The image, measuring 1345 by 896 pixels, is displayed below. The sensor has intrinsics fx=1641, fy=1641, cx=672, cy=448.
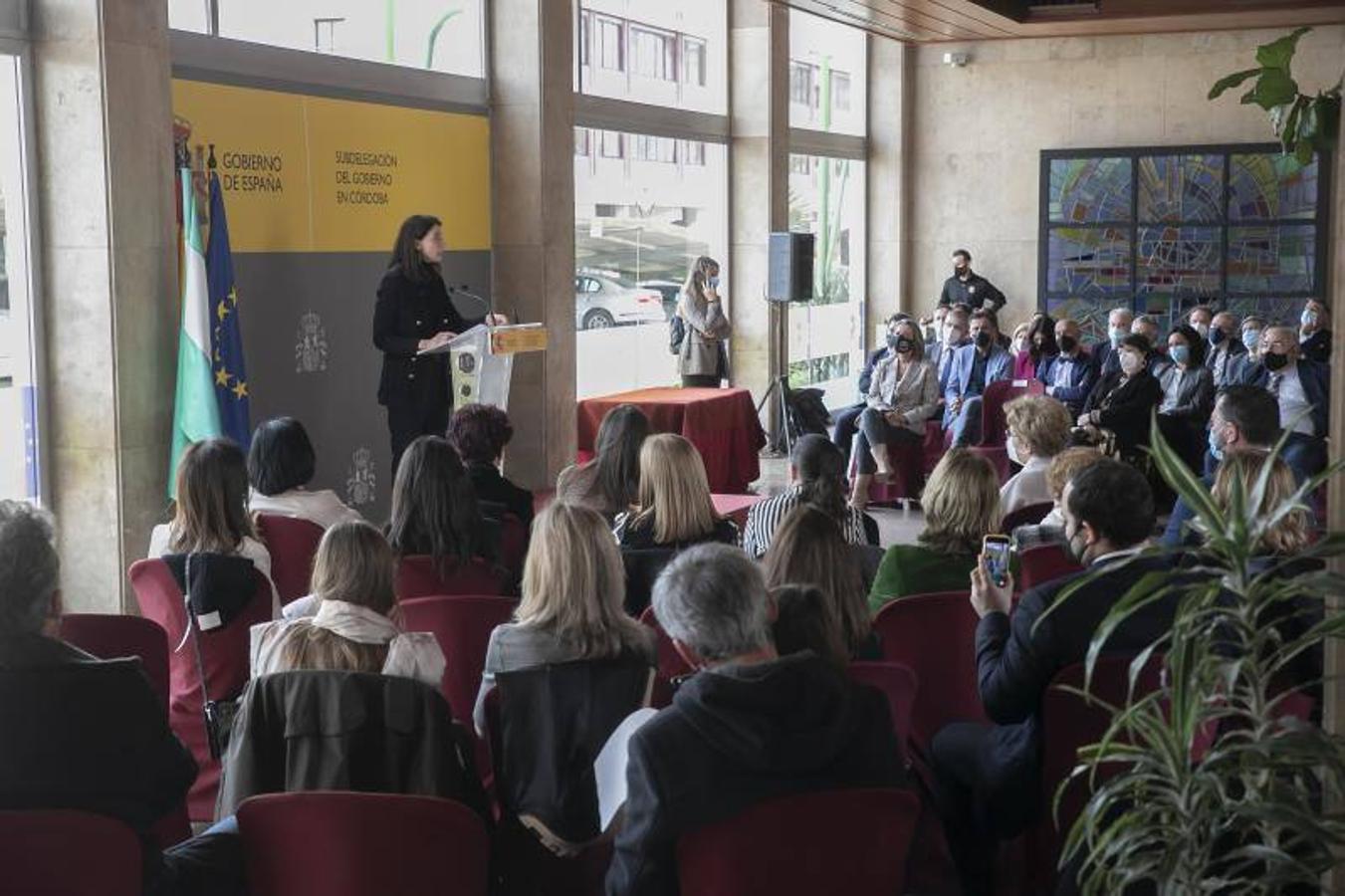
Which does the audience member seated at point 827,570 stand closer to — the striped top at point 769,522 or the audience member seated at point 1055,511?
the audience member seated at point 1055,511

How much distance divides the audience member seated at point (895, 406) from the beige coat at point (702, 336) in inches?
73.2

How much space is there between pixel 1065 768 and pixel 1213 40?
50.7 ft

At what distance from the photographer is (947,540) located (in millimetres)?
5141

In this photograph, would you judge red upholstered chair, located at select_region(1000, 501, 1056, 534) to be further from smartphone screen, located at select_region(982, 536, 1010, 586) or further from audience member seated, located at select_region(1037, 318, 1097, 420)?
audience member seated, located at select_region(1037, 318, 1097, 420)

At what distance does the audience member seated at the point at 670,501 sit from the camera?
564 centimetres

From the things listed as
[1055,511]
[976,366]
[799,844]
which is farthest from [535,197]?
[799,844]

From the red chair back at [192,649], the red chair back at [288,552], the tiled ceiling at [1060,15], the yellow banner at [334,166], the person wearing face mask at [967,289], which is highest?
the tiled ceiling at [1060,15]

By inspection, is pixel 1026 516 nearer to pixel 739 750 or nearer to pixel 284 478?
pixel 284 478

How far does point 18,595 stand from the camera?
3301 mm

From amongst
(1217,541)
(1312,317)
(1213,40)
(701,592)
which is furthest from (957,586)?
(1213,40)

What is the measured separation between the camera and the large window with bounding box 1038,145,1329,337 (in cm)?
1753

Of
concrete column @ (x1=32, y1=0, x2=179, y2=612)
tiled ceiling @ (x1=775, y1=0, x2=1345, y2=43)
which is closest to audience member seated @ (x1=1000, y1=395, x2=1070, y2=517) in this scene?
concrete column @ (x1=32, y1=0, x2=179, y2=612)

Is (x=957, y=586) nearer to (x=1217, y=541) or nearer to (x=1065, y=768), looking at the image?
(x=1065, y=768)

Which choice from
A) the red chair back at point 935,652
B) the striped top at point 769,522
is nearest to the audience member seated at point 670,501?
the striped top at point 769,522
